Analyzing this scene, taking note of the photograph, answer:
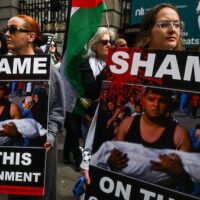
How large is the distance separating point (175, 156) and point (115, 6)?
28.5ft

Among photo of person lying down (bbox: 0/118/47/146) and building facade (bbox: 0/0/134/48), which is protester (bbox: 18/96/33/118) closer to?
photo of person lying down (bbox: 0/118/47/146)

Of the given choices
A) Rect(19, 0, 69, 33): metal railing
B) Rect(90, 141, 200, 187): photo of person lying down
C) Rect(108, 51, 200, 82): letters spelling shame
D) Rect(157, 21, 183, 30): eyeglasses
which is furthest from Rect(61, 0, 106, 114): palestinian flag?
Rect(19, 0, 69, 33): metal railing

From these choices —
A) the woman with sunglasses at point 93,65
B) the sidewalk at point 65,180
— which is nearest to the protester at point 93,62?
the woman with sunglasses at point 93,65

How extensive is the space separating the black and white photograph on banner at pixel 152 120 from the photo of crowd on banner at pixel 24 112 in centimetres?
58

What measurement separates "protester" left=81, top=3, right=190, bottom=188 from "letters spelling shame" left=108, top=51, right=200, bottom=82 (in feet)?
0.90

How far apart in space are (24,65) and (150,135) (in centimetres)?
101

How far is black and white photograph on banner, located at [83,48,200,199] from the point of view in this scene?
1.56 metres

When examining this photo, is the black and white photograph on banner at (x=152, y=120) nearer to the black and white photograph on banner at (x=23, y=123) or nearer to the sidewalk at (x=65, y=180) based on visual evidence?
the black and white photograph on banner at (x=23, y=123)

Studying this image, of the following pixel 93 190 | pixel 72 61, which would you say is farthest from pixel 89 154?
pixel 72 61

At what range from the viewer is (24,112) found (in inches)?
91.0

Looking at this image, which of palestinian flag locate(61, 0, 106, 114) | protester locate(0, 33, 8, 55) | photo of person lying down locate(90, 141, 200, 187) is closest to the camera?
photo of person lying down locate(90, 141, 200, 187)

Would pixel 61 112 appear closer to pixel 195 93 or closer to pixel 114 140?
pixel 114 140

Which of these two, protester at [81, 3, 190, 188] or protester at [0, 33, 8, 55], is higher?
protester at [81, 3, 190, 188]

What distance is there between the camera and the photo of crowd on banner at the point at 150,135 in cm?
155
